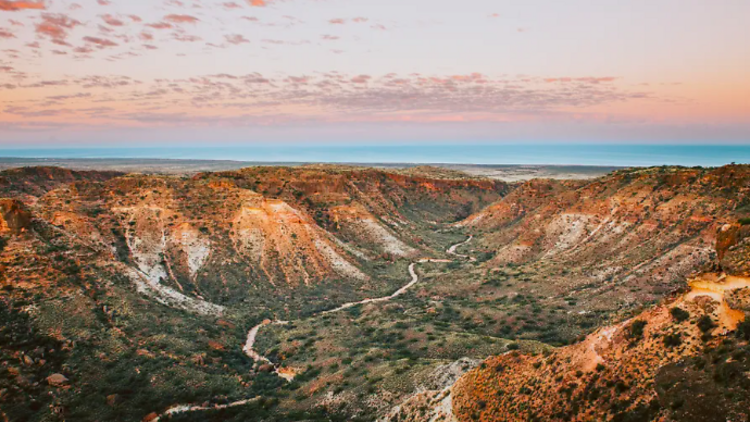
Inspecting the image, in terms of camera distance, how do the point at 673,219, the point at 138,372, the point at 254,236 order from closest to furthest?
the point at 138,372 < the point at 673,219 < the point at 254,236

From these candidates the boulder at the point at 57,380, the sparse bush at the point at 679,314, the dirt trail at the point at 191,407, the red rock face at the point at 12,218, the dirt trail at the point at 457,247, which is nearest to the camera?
the sparse bush at the point at 679,314

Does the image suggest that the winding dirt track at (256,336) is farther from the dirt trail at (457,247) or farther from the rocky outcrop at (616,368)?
the rocky outcrop at (616,368)

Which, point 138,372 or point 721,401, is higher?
point 721,401

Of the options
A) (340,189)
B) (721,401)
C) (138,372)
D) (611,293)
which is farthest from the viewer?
(340,189)

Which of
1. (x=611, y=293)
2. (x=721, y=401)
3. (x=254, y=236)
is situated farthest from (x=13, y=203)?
(x=611, y=293)

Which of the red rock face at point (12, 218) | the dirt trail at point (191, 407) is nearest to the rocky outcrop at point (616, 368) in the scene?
the dirt trail at point (191, 407)

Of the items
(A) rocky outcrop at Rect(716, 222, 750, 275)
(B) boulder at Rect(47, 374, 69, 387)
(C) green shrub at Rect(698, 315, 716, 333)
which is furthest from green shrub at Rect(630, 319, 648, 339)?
(B) boulder at Rect(47, 374, 69, 387)

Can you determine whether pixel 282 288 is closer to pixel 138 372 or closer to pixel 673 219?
pixel 138 372

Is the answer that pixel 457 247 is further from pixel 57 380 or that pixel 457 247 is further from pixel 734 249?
pixel 57 380

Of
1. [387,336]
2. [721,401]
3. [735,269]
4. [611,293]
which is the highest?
[735,269]

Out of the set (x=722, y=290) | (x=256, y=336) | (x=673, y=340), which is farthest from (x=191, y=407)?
(x=722, y=290)

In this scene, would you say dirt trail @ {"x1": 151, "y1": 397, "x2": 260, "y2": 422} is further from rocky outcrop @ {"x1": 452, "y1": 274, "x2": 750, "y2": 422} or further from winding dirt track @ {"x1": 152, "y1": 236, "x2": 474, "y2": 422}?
rocky outcrop @ {"x1": 452, "y1": 274, "x2": 750, "y2": 422}
